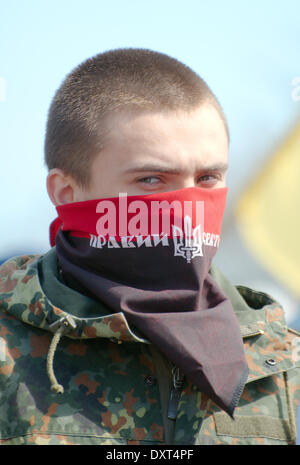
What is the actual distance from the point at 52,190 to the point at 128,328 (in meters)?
0.78

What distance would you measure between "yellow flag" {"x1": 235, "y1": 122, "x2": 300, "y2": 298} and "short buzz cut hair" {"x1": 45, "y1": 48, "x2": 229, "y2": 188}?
3094mm

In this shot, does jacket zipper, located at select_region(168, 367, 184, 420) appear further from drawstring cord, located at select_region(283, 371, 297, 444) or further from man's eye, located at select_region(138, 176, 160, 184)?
man's eye, located at select_region(138, 176, 160, 184)

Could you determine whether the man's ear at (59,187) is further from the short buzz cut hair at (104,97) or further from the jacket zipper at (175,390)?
the jacket zipper at (175,390)

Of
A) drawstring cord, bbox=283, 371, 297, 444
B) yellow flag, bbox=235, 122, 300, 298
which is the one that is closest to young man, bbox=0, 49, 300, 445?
drawstring cord, bbox=283, 371, 297, 444

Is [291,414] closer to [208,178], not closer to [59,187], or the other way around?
[208,178]

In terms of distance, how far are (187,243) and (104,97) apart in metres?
0.71

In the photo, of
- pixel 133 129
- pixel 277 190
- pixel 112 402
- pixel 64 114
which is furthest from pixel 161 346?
pixel 277 190

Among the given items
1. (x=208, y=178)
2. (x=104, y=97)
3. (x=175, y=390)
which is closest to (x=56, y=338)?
(x=175, y=390)

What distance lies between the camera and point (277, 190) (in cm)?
580

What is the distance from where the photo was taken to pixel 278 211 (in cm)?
568

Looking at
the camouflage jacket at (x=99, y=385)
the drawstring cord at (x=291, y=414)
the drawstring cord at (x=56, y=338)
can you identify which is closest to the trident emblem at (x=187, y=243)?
the camouflage jacket at (x=99, y=385)

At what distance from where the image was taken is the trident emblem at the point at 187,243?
88.2 inches

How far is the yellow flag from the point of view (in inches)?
217

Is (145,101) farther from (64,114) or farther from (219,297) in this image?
(219,297)
